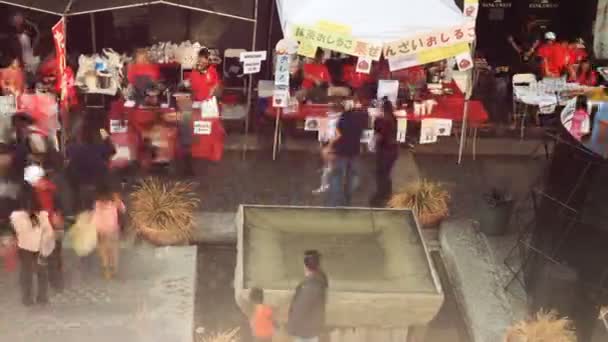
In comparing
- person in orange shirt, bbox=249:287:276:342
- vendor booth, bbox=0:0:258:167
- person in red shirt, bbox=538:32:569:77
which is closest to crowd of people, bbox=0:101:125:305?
vendor booth, bbox=0:0:258:167

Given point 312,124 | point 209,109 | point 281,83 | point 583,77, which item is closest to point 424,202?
point 312,124

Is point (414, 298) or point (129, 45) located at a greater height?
point (129, 45)

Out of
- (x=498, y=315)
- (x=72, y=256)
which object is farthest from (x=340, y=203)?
(x=72, y=256)

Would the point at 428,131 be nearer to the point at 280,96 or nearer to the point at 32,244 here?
the point at 280,96

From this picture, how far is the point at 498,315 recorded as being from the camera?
1084cm

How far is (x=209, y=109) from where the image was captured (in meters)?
13.3

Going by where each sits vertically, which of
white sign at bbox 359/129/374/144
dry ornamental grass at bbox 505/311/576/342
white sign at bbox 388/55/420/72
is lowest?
dry ornamental grass at bbox 505/311/576/342

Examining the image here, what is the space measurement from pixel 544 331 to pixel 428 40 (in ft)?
14.8

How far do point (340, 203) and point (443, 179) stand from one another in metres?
2.05

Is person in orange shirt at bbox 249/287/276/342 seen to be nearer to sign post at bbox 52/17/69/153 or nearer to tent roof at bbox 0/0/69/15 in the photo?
sign post at bbox 52/17/69/153

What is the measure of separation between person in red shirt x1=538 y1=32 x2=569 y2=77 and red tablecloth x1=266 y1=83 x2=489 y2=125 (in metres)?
1.59

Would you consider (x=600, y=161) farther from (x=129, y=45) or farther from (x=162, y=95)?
(x=129, y=45)

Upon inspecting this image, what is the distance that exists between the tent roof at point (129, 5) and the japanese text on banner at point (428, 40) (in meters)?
2.17

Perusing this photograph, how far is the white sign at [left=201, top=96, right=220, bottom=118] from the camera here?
43.4 feet
